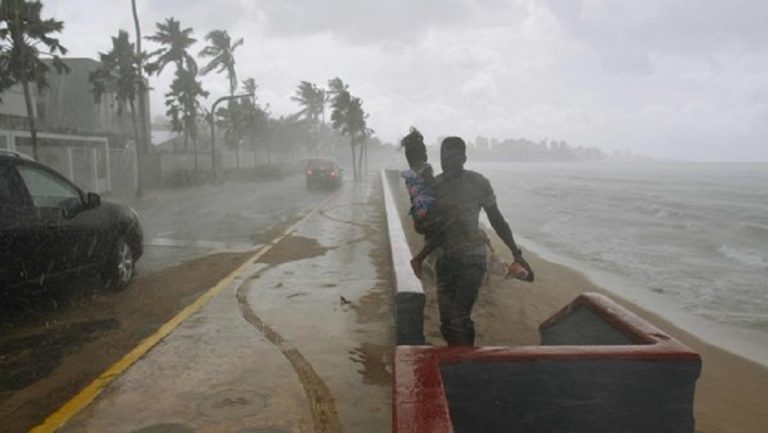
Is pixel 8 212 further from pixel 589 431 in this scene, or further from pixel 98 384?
pixel 589 431

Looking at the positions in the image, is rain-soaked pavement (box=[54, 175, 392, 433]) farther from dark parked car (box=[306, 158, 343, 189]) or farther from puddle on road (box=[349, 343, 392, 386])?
dark parked car (box=[306, 158, 343, 189])

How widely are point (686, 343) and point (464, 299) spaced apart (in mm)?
5793

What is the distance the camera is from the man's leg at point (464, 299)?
4035 millimetres

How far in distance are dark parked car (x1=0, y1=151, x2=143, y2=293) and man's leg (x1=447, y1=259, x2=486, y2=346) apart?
4084 mm

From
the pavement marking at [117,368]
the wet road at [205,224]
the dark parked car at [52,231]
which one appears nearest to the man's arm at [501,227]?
the pavement marking at [117,368]

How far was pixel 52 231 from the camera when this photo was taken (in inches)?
239

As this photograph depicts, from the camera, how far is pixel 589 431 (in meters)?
2.96

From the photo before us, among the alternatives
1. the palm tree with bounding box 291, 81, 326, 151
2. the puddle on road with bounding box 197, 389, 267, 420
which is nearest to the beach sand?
the puddle on road with bounding box 197, 389, 267, 420

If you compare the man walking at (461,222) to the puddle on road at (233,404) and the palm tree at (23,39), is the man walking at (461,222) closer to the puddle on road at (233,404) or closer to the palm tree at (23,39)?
the puddle on road at (233,404)

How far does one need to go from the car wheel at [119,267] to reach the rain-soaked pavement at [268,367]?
126cm

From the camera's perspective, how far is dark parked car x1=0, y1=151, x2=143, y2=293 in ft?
18.3

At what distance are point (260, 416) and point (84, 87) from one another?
4166cm

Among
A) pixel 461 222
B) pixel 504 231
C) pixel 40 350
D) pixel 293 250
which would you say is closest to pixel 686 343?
pixel 504 231

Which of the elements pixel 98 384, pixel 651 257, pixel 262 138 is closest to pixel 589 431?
pixel 98 384
